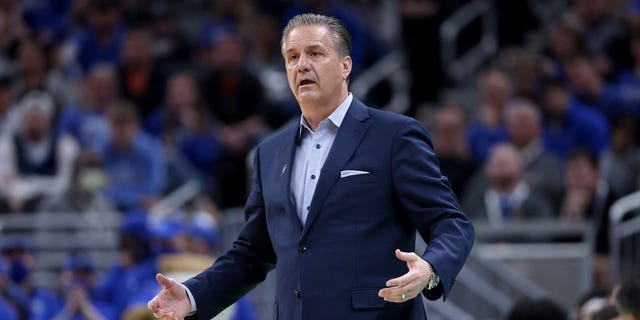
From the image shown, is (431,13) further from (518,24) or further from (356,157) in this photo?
(356,157)

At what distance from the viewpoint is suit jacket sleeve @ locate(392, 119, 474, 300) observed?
4.66 m

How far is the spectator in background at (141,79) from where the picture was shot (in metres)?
14.5

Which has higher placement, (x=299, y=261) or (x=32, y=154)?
(x=299, y=261)

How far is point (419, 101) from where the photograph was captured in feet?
49.5

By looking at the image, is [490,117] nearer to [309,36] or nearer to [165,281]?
[309,36]

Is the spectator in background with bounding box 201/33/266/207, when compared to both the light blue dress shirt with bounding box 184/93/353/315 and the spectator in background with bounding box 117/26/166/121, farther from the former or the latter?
Result: the light blue dress shirt with bounding box 184/93/353/315

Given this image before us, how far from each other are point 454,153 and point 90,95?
429 cm

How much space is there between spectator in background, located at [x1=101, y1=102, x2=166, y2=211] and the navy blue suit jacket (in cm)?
779

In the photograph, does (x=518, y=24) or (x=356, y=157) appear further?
(x=518, y=24)

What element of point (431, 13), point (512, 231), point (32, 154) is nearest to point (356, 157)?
point (512, 231)

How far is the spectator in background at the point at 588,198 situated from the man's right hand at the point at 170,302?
6.41 metres

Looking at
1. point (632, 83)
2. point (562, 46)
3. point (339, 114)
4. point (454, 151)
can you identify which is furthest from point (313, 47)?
point (562, 46)

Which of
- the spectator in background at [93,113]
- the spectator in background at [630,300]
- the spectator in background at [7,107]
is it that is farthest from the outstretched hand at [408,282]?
the spectator in background at [7,107]

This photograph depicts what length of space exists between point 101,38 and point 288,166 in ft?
35.5
